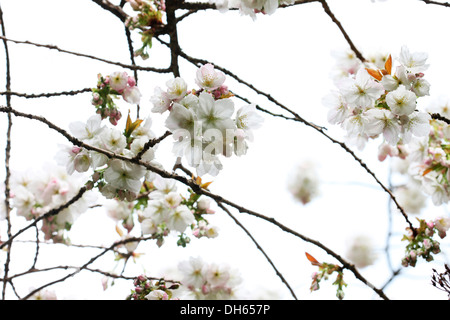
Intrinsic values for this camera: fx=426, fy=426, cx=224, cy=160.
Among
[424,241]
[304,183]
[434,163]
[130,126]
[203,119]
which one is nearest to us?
[203,119]

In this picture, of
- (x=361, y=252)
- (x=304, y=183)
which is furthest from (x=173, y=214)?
(x=361, y=252)

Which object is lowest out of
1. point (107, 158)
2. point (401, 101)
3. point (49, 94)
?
point (107, 158)

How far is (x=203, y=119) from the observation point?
108cm

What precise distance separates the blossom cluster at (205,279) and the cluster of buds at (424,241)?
2.82ft

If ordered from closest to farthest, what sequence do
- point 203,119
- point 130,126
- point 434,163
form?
1. point 203,119
2. point 130,126
3. point 434,163

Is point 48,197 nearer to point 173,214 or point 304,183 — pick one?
point 173,214

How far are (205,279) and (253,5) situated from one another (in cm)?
142

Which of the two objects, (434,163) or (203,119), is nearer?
(203,119)

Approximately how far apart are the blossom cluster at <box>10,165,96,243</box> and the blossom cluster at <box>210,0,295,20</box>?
1088mm

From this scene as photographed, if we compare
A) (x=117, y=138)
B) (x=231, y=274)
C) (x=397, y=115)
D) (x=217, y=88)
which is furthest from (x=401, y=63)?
(x=231, y=274)

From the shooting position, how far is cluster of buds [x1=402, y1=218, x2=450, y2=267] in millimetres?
1742

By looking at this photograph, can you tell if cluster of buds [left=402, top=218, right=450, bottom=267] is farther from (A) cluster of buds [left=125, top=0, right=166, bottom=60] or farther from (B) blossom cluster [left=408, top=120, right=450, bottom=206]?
(A) cluster of buds [left=125, top=0, right=166, bottom=60]

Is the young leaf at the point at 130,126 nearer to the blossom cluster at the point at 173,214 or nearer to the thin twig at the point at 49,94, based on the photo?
the thin twig at the point at 49,94

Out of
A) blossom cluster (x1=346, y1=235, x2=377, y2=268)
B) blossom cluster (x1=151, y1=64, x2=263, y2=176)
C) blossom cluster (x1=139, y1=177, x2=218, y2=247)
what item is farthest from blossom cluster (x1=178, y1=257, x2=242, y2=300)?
blossom cluster (x1=346, y1=235, x2=377, y2=268)
